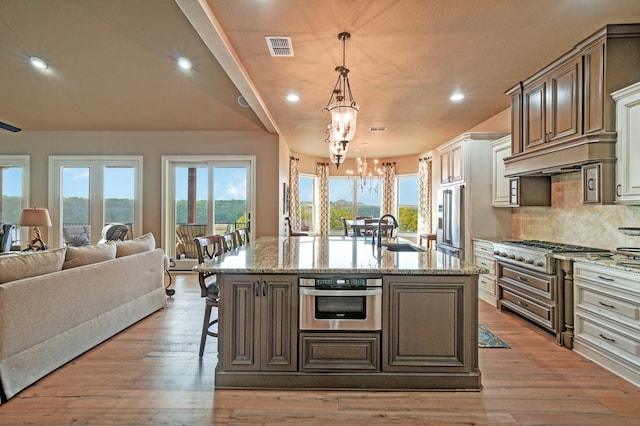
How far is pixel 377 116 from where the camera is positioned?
17.9ft

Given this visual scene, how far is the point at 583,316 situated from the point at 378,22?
3.14m

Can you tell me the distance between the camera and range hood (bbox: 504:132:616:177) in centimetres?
279

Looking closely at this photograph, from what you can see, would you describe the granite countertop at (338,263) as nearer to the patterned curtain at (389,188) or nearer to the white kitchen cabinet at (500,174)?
the white kitchen cabinet at (500,174)

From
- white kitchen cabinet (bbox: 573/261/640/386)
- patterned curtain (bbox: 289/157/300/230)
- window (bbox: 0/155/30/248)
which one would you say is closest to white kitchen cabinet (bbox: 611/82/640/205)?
white kitchen cabinet (bbox: 573/261/640/386)

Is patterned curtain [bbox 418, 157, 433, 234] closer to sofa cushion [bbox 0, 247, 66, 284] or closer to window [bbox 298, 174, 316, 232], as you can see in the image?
window [bbox 298, 174, 316, 232]

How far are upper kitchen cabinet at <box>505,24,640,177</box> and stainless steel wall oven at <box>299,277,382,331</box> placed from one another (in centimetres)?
236

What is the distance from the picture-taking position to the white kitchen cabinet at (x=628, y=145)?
2.57 m

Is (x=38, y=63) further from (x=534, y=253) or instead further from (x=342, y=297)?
(x=534, y=253)

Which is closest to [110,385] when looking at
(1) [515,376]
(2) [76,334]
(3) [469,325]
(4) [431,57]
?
(2) [76,334]

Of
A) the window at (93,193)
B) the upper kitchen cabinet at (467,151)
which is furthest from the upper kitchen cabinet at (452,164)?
the window at (93,193)

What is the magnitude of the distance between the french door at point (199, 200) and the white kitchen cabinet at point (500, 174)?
4.42 m

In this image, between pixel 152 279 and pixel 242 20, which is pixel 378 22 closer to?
pixel 242 20

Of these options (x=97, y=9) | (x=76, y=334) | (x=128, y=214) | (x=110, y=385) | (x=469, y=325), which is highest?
(x=97, y=9)

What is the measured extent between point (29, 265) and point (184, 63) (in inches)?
139
